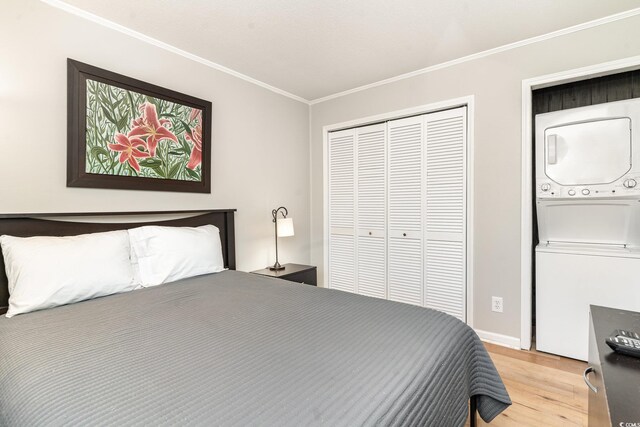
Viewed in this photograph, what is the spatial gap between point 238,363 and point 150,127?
6.60 feet

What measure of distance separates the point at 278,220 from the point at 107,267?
67.9 inches

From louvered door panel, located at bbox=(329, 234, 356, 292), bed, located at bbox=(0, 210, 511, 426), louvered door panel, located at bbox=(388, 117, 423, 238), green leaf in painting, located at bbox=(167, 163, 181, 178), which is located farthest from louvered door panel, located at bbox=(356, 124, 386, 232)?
green leaf in painting, located at bbox=(167, 163, 181, 178)

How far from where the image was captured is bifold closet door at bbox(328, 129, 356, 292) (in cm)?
355

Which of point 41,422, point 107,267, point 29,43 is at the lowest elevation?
point 41,422

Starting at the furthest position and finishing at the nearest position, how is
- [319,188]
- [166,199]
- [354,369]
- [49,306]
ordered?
1. [319,188]
2. [166,199]
3. [49,306]
4. [354,369]

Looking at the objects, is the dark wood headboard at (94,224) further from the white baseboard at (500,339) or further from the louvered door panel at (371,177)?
the white baseboard at (500,339)

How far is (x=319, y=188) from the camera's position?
3814 mm

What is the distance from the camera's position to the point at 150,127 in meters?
2.33

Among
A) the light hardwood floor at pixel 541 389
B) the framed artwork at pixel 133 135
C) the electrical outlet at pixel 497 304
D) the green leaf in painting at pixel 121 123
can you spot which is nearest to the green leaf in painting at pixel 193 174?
the framed artwork at pixel 133 135

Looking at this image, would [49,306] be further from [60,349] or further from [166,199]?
[166,199]

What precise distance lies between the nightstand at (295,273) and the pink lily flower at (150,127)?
1.41 meters

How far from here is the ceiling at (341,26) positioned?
1981 millimetres

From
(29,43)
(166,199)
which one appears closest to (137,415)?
(166,199)

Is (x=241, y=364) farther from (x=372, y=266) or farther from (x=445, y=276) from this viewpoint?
(x=372, y=266)
